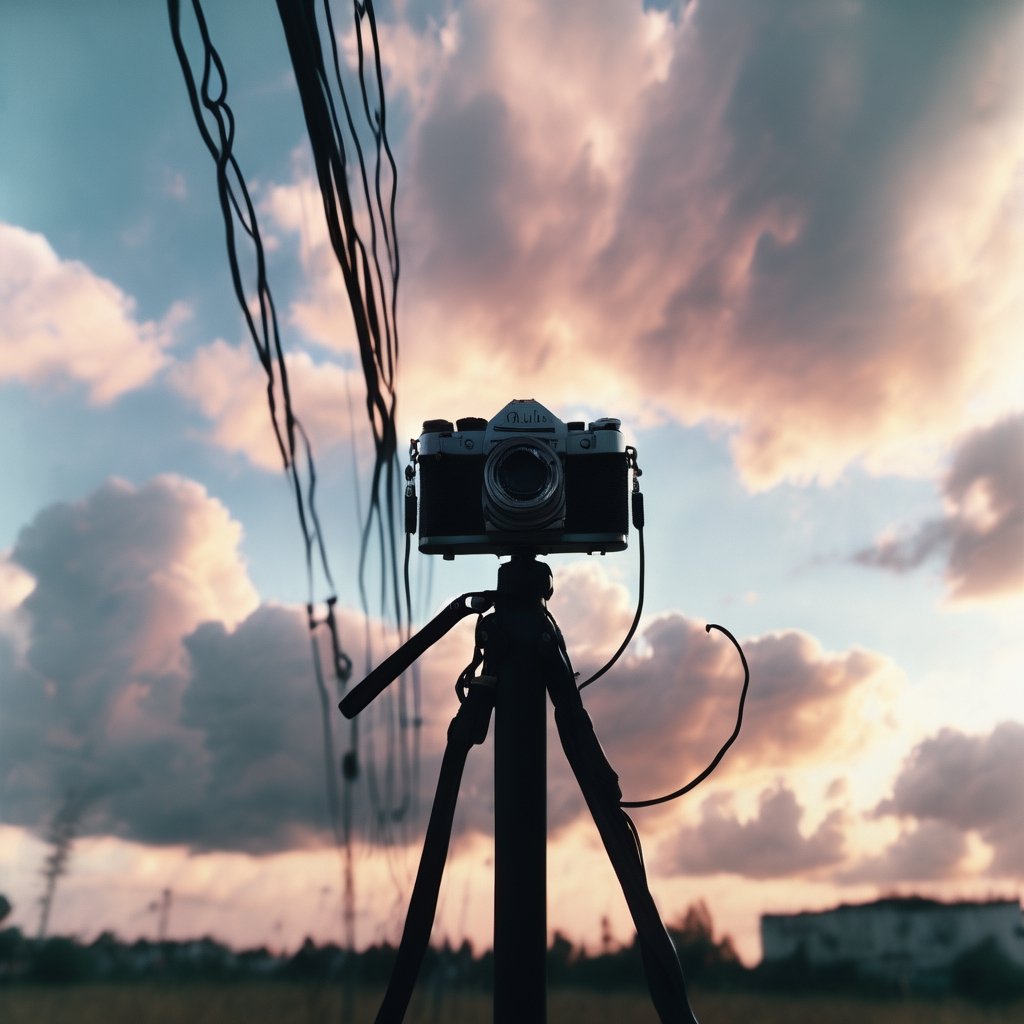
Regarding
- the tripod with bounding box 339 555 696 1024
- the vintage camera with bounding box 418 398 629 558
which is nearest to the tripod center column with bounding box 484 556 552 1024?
the tripod with bounding box 339 555 696 1024

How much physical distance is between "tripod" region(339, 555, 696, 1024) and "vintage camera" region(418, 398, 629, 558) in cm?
9

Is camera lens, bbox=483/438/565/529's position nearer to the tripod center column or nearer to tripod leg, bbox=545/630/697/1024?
the tripod center column

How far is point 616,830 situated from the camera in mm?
1415

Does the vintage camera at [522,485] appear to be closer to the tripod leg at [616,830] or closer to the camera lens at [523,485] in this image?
the camera lens at [523,485]

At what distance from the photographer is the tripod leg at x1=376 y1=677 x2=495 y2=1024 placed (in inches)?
56.5

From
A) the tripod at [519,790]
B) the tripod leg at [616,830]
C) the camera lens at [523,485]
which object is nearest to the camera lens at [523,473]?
the camera lens at [523,485]

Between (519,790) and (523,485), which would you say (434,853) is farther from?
(523,485)

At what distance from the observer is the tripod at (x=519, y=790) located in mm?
1350

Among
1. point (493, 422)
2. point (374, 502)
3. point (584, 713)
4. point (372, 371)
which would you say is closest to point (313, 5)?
point (372, 371)

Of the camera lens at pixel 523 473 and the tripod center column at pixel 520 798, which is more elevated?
the camera lens at pixel 523 473

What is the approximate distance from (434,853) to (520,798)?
199mm

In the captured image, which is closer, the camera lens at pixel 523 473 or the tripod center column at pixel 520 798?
the tripod center column at pixel 520 798

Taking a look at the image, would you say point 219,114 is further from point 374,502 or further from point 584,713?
point 584,713

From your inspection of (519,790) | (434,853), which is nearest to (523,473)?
(519,790)
